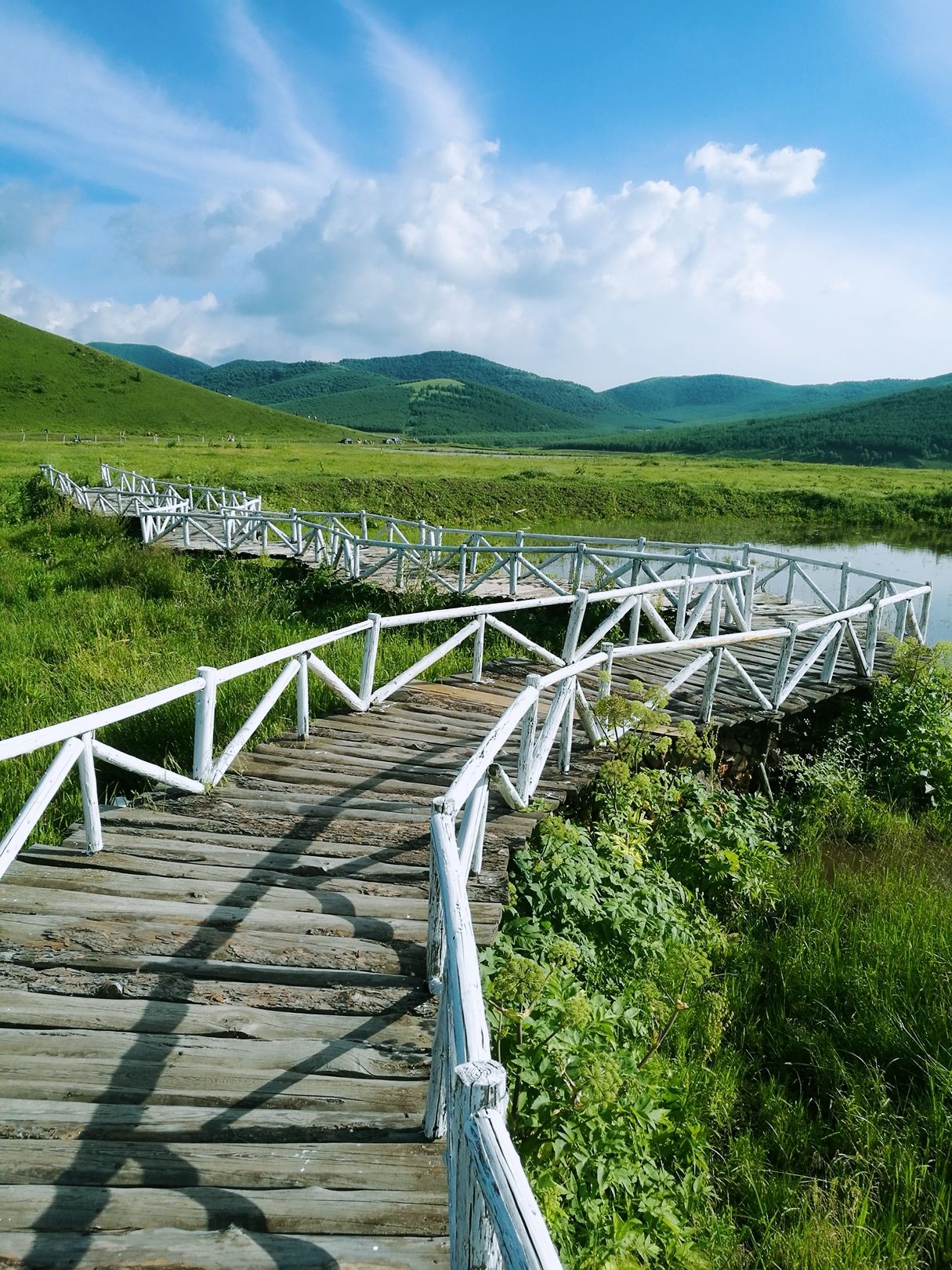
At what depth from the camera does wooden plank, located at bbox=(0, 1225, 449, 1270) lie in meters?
2.19

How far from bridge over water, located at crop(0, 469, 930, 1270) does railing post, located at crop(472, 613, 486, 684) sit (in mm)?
1071

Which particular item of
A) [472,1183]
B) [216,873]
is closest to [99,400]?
[216,873]

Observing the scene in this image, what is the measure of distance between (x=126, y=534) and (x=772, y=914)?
20814 millimetres

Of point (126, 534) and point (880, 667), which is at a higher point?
point (126, 534)

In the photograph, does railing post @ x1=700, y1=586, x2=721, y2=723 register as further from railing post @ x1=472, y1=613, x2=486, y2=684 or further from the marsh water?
the marsh water

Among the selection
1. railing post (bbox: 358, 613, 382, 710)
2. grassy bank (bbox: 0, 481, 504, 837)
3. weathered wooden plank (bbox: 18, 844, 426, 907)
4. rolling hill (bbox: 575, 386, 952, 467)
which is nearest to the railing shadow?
weathered wooden plank (bbox: 18, 844, 426, 907)

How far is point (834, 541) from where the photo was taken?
114 feet

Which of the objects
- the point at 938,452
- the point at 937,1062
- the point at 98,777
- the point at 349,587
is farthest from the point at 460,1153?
the point at 938,452

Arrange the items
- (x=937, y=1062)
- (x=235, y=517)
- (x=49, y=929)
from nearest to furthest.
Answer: (x=49, y=929) → (x=937, y=1062) → (x=235, y=517)

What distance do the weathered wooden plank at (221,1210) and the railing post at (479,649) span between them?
6163 millimetres

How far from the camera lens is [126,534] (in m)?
22.0

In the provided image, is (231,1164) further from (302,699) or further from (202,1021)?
(302,699)

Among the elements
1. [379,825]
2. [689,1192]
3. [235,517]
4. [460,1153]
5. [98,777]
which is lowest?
[689,1192]

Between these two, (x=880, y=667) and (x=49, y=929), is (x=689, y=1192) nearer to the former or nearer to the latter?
(x=49, y=929)
